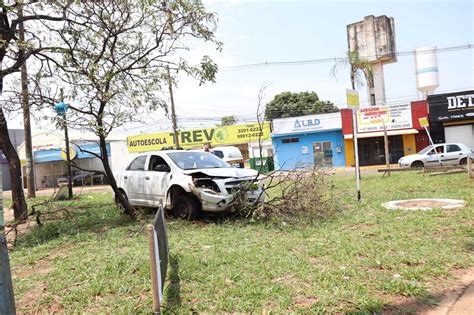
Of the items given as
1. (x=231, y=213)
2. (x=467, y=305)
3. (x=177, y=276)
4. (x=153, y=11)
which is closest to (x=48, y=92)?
(x=153, y=11)

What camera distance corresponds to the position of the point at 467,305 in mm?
3764

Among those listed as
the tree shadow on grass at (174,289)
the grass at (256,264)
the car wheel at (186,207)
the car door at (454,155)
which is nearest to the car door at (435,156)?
the car door at (454,155)

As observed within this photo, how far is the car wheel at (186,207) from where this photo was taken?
816 cm

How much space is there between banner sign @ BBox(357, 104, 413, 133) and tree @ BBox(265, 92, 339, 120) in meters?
18.6

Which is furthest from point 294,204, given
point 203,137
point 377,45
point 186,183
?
point 377,45

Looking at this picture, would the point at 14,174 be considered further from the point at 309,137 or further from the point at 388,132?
the point at 388,132

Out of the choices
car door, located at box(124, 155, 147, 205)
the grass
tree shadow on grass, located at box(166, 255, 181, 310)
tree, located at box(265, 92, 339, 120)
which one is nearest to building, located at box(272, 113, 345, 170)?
tree, located at box(265, 92, 339, 120)

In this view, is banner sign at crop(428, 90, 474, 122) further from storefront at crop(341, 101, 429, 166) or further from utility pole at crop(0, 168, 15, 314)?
utility pole at crop(0, 168, 15, 314)

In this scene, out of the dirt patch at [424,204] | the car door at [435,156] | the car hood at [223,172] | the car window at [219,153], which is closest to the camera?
the car hood at [223,172]

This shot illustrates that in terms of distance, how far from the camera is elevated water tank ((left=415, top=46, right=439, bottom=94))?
32969 mm

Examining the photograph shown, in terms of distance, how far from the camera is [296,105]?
1949 inches

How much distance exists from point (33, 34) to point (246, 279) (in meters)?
8.57

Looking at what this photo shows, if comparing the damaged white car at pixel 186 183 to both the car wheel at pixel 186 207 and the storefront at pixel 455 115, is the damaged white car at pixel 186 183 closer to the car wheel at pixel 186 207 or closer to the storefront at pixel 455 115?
the car wheel at pixel 186 207

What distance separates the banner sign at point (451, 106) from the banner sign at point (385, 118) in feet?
5.29
